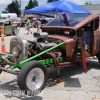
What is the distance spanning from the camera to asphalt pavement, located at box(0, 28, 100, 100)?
16.5ft

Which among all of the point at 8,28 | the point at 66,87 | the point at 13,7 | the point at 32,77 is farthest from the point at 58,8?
the point at 13,7

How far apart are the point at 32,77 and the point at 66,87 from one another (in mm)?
1109

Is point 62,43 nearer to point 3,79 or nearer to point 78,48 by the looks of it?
point 78,48

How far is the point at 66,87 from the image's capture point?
18.6 feet

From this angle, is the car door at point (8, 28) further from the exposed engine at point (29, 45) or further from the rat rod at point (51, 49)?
the exposed engine at point (29, 45)

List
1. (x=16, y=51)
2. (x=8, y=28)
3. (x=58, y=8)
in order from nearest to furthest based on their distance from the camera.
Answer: (x=16, y=51) → (x=58, y=8) → (x=8, y=28)

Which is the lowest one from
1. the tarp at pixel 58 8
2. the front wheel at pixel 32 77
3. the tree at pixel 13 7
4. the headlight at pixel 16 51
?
the front wheel at pixel 32 77

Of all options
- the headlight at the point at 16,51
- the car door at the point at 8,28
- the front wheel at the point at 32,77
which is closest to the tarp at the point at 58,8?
the car door at the point at 8,28

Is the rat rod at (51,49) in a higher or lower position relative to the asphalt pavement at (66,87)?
higher

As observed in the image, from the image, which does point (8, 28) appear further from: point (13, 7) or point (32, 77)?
point (13, 7)

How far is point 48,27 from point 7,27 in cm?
1406

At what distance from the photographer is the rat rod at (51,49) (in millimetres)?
4965

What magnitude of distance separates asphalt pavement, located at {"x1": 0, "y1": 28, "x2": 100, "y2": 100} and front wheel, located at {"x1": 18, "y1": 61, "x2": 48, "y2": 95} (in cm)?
24

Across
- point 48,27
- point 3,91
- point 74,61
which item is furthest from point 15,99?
point 48,27
